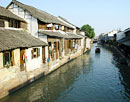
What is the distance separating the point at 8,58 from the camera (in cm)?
1090

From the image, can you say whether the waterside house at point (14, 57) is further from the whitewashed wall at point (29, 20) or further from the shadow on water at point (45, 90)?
the whitewashed wall at point (29, 20)

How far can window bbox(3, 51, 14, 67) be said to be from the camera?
10.4 meters

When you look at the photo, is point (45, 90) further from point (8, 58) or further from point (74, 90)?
point (8, 58)

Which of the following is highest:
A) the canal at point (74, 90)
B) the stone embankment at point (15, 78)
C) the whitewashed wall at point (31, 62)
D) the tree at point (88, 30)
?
the tree at point (88, 30)

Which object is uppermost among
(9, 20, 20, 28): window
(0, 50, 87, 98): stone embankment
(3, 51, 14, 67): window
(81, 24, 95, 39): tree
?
(81, 24, 95, 39): tree

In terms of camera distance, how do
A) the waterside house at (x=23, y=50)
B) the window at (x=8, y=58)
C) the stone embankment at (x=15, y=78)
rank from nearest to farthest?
the stone embankment at (x=15, y=78), the window at (x=8, y=58), the waterside house at (x=23, y=50)

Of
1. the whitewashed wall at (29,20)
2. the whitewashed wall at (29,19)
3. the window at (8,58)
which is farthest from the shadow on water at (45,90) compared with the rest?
the whitewashed wall at (29,19)

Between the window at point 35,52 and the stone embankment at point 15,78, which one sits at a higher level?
the window at point 35,52

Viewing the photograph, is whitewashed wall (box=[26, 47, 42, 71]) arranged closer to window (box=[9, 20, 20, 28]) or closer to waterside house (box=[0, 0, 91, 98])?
waterside house (box=[0, 0, 91, 98])

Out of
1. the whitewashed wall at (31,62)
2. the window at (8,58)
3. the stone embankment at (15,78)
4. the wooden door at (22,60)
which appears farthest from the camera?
the whitewashed wall at (31,62)

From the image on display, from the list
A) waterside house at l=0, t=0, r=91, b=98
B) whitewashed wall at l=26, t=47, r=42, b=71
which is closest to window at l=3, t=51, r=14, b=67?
waterside house at l=0, t=0, r=91, b=98

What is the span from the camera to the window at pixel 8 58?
10.4m

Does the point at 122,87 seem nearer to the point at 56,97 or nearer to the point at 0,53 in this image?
the point at 56,97

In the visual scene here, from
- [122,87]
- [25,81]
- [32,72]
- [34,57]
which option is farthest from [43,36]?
[122,87]
